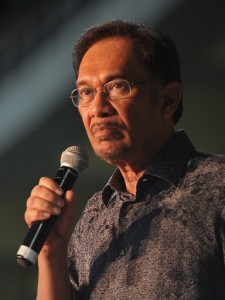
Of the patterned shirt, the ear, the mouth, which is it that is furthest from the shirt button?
the ear

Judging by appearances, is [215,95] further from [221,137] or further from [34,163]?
[34,163]

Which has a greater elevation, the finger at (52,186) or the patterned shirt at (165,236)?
the finger at (52,186)

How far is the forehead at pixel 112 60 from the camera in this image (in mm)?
1293

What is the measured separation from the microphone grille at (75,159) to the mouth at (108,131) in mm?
55

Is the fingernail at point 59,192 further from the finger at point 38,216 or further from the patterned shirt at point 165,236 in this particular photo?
the patterned shirt at point 165,236

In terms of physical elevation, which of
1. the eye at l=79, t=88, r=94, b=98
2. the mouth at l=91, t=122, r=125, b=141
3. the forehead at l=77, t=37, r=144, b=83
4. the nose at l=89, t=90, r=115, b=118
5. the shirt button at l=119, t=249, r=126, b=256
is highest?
the forehead at l=77, t=37, r=144, b=83

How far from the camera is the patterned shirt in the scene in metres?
1.09

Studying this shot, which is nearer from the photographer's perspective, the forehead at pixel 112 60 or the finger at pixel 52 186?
the finger at pixel 52 186

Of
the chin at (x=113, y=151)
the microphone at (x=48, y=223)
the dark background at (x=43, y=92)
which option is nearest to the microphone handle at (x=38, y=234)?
the microphone at (x=48, y=223)

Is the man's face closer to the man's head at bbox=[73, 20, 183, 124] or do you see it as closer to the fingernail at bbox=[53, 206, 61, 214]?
the man's head at bbox=[73, 20, 183, 124]

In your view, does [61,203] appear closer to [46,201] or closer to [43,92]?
[46,201]

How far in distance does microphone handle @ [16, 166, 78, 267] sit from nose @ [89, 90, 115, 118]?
0.14m

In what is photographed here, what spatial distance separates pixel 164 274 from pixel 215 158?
0.28 metres

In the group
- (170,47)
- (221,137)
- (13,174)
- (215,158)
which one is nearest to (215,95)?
(221,137)
